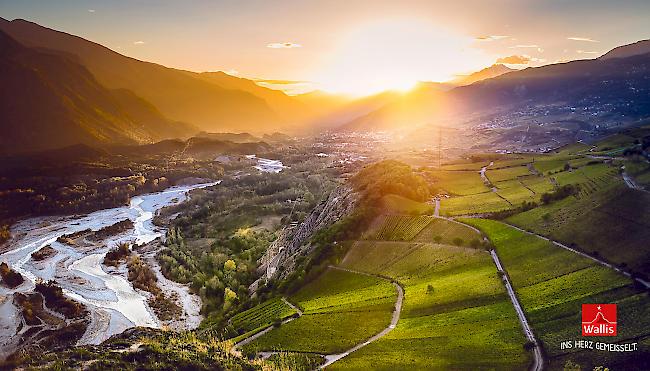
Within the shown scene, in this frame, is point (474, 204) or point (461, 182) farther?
point (461, 182)

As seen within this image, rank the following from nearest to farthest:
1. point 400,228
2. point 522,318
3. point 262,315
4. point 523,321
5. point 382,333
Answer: point 523,321 → point 522,318 → point 382,333 → point 262,315 → point 400,228

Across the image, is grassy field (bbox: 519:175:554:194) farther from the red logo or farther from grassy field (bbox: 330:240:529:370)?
the red logo

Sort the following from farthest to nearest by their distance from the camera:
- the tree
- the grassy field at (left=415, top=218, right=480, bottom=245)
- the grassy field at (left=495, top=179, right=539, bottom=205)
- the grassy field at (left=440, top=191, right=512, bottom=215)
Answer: the tree < the grassy field at (left=495, top=179, right=539, bottom=205) < the grassy field at (left=440, top=191, right=512, bottom=215) < the grassy field at (left=415, top=218, right=480, bottom=245)

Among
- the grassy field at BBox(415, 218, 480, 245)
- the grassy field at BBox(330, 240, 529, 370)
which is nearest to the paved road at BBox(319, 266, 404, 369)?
the grassy field at BBox(330, 240, 529, 370)

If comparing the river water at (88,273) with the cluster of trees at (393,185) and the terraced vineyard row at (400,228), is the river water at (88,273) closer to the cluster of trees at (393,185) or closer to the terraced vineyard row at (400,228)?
the terraced vineyard row at (400,228)

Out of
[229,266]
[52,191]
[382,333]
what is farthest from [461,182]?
[52,191]

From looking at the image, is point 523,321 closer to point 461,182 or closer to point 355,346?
point 355,346

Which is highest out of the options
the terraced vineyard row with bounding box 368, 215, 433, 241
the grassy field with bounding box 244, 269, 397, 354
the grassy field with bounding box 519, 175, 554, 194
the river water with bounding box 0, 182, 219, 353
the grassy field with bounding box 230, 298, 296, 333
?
the grassy field with bounding box 519, 175, 554, 194

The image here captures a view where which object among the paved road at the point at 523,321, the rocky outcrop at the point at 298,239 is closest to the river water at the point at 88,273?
the rocky outcrop at the point at 298,239
